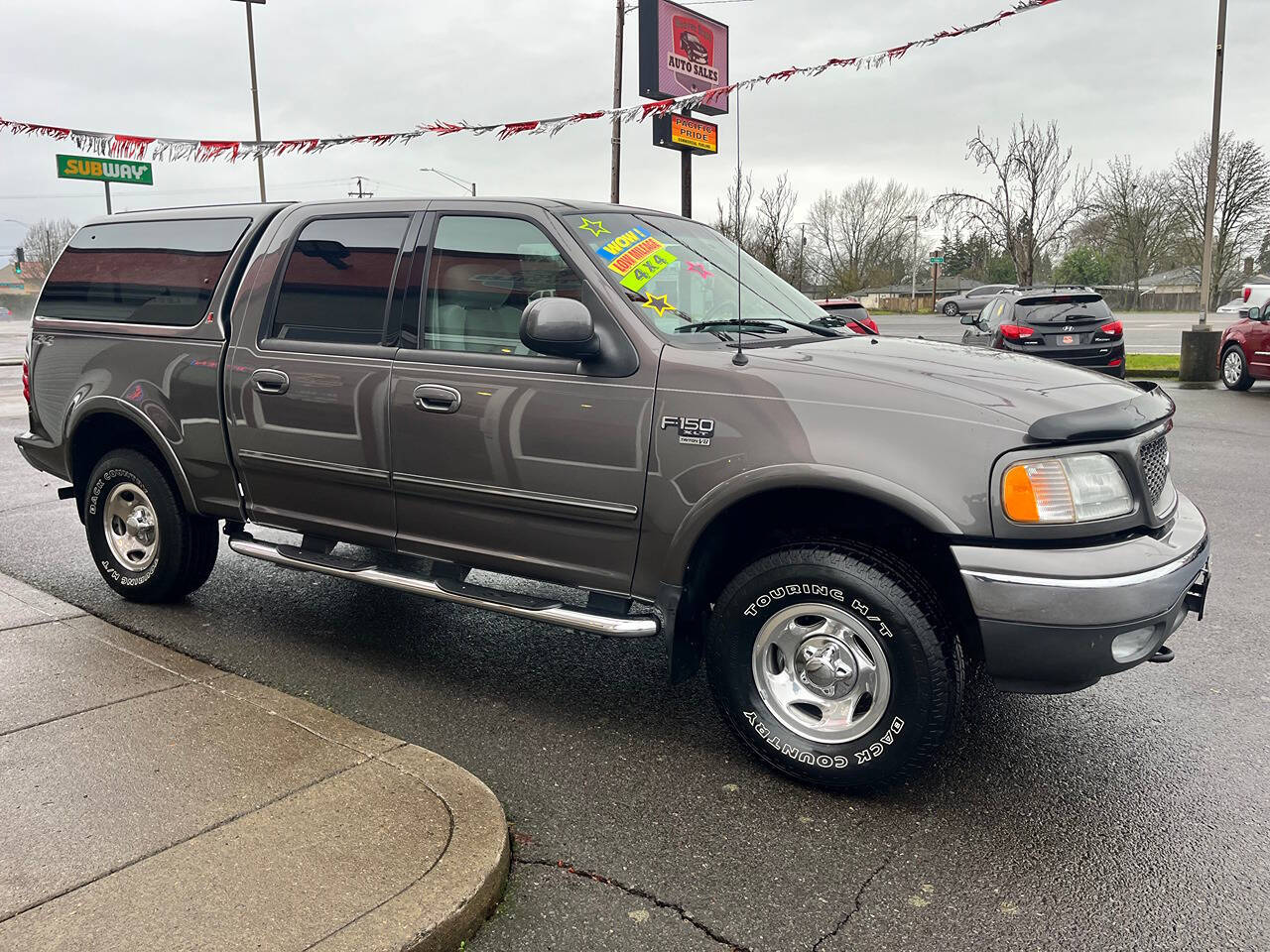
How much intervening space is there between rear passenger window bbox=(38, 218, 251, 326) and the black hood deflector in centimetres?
371

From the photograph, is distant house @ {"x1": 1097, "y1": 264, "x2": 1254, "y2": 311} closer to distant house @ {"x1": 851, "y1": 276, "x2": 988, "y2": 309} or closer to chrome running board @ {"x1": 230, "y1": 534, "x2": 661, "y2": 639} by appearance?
distant house @ {"x1": 851, "y1": 276, "x2": 988, "y2": 309}

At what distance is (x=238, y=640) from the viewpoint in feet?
15.8

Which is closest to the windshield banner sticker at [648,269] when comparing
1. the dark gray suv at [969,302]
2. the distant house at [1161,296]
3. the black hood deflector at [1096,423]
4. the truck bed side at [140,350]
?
the black hood deflector at [1096,423]

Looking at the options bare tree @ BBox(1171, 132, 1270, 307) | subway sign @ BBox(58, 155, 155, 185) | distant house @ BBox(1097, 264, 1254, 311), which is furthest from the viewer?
distant house @ BBox(1097, 264, 1254, 311)

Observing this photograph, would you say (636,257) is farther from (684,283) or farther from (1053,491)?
(1053,491)

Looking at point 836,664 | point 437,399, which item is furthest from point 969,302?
point 836,664

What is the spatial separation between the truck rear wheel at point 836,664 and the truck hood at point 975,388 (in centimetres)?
52

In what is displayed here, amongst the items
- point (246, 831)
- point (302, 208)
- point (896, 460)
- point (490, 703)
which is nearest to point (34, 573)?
point (302, 208)

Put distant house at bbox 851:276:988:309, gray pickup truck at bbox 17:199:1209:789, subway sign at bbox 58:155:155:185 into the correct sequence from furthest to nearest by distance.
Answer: distant house at bbox 851:276:988:309 < subway sign at bbox 58:155:155:185 < gray pickup truck at bbox 17:199:1209:789

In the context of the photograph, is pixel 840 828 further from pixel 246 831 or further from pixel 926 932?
pixel 246 831

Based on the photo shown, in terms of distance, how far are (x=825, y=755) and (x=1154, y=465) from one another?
4.83 feet

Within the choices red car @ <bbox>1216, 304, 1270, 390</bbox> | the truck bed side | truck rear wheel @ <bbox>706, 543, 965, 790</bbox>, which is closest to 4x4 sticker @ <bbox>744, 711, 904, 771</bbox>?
truck rear wheel @ <bbox>706, 543, 965, 790</bbox>

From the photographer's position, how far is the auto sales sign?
Answer: 22406 millimetres

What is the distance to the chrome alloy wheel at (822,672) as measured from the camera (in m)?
3.24
